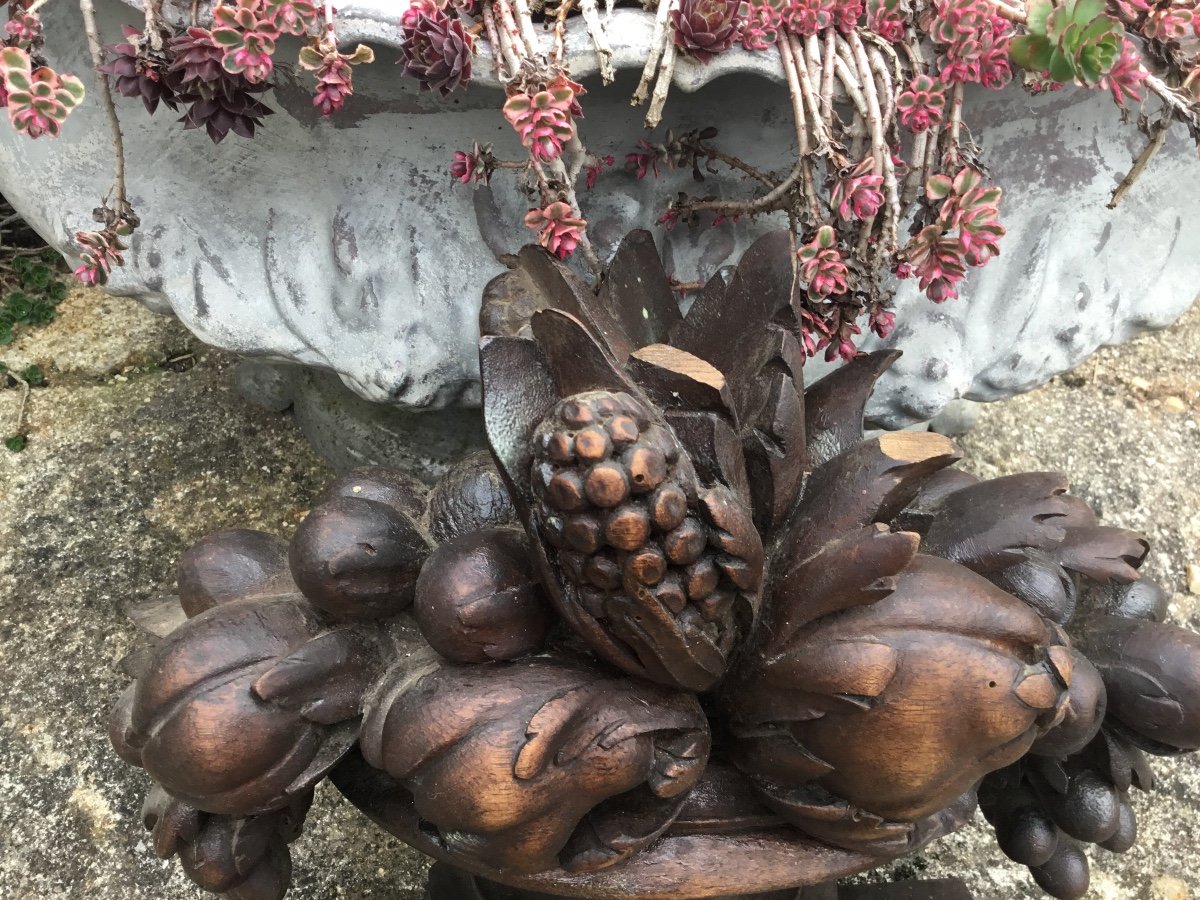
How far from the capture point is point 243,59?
1.95 feet

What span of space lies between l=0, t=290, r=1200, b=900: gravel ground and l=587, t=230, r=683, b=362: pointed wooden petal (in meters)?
0.56

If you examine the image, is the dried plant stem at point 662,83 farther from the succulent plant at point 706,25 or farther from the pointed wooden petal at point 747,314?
the pointed wooden petal at point 747,314

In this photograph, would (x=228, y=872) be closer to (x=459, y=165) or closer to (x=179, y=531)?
(x=459, y=165)

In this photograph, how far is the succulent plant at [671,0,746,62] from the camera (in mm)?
615

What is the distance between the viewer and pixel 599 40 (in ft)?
2.05

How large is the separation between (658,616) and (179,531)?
868 millimetres

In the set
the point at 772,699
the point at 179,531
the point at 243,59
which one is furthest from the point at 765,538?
the point at 179,531

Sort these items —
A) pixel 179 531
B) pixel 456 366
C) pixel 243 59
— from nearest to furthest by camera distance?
pixel 243 59 → pixel 456 366 → pixel 179 531

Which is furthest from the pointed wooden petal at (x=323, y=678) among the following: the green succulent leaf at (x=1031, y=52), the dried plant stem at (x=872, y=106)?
the green succulent leaf at (x=1031, y=52)

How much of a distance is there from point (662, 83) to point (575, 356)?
0.76 feet

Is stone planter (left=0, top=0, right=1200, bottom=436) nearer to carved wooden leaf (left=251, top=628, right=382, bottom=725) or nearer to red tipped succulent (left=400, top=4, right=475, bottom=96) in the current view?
red tipped succulent (left=400, top=4, right=475, bottom=96)

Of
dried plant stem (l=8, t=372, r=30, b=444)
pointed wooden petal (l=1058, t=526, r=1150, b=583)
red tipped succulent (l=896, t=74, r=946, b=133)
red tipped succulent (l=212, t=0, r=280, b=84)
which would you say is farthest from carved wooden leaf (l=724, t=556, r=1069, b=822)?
dried plant stem (l=8, t=372, r=30, b=444)

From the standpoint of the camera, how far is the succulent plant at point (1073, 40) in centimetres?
59

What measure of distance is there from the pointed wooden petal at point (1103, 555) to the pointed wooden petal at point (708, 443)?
24 cm
